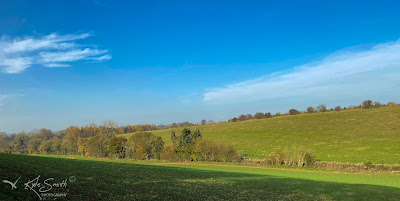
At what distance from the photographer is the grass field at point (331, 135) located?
7200cm

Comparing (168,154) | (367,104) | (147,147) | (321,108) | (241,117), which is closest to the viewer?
(168,154)

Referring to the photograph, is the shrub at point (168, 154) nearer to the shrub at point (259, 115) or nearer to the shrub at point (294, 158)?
the shrub at point (294, 158)

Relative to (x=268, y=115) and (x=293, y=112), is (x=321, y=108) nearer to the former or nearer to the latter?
(x=293, y=112)

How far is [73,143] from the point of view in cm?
12562

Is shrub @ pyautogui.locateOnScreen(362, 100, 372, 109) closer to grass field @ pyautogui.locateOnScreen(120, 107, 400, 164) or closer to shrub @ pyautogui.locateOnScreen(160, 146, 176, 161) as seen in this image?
grass field @ pyautogui.locateOnScreen(120, 107, 400, 164)

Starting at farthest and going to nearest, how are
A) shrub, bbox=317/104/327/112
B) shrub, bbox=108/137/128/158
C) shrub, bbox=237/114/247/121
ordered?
shrub, bbox=237/114/247/121, shrub, bbox=317/104/327/112, shrub, bbox=108/137/128/158

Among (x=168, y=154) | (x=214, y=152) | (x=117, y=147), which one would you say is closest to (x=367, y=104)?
(x=214, y=152)

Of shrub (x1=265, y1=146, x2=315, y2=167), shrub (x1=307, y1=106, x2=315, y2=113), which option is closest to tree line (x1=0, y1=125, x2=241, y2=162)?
shrub (x1=265, y1=146, x2=315, y2=167)

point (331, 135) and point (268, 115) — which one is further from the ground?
point (268, 115)

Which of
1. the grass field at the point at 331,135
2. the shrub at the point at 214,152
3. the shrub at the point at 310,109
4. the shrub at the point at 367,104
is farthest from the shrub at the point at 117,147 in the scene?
the shrub at the point at 367,104

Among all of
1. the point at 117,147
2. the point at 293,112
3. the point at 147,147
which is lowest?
the point at 147,147

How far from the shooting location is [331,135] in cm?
9369

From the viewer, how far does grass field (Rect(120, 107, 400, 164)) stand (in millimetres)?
72000

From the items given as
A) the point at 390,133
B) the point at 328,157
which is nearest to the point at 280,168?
the point at 328,157
